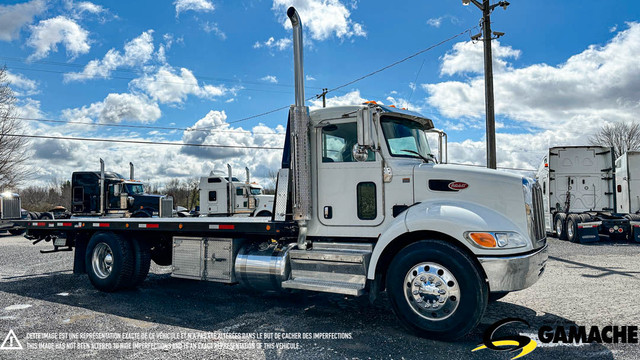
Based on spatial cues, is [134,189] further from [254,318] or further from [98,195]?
[254,318]

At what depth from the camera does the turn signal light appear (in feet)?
15.0

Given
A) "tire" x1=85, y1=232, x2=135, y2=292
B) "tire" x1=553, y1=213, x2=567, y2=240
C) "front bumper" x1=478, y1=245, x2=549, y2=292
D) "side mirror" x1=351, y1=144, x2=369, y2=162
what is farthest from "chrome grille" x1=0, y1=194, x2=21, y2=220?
"tire" x1=553, y1=213, x2=567, y2=240

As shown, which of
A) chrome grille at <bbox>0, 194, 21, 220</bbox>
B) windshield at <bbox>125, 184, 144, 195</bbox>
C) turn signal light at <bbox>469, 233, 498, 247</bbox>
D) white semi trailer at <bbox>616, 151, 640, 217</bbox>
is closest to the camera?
turn signal light at <bbox>469, 233, 498, 247</bbox>

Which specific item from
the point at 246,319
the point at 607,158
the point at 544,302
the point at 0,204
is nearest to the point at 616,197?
the point at 607,158

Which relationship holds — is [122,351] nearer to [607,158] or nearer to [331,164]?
[331,164]

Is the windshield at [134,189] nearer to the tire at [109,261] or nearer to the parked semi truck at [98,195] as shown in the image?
the parked semi truck at [98,195]

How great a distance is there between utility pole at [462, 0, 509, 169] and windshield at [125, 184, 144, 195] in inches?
694

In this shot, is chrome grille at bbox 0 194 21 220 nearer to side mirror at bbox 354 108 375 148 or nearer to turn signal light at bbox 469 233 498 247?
side mirror at bbox 354 108 375 148

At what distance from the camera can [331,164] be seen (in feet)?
19.1

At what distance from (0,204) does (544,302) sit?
1472 cm

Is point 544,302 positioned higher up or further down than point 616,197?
further down

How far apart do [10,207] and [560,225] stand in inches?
771

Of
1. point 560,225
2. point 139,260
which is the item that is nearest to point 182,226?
point 139,260

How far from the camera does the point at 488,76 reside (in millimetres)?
13977
